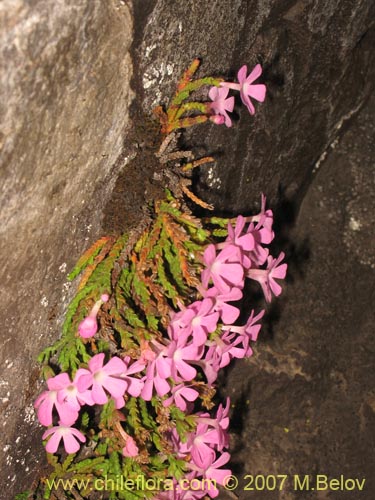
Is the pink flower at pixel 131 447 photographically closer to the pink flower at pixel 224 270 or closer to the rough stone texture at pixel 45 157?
the rough stone texture at pixel 45 157

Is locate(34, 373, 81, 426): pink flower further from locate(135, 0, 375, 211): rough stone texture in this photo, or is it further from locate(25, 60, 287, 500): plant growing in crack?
locate(135, 0, 375, 211): rough stone texture

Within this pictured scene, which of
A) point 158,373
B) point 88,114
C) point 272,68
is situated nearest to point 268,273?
point 158,373

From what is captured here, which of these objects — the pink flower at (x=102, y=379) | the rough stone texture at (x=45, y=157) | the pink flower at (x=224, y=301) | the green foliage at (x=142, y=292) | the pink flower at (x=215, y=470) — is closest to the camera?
the rough stone texture at (x=45, y=157)

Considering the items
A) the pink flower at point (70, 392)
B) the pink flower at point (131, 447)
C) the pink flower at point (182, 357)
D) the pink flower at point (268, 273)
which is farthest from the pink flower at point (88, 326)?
the pink flower at point (268, 273)

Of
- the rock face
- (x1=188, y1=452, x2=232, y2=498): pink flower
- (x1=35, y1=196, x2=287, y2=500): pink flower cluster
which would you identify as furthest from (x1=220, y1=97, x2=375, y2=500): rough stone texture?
(x1=35, y1=196, x2=287, y2=500): pink flower cluster

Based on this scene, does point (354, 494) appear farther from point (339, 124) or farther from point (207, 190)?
point (339, 124)

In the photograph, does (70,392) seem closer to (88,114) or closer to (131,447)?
(131,447)
